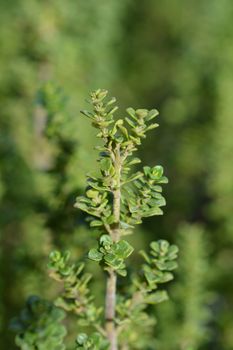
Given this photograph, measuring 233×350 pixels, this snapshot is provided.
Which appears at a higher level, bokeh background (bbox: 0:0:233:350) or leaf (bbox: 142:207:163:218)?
bokeh background (bbox: 0:0:233:350)

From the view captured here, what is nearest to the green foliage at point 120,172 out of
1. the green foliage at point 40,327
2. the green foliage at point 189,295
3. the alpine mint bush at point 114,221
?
the alpine mint bush at point 114,221

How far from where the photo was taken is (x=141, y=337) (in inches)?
102

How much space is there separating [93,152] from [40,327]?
2926 mm

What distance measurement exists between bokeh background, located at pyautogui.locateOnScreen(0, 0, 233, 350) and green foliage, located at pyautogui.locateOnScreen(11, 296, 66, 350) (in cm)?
50

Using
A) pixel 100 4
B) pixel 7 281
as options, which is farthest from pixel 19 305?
pixel 100 4

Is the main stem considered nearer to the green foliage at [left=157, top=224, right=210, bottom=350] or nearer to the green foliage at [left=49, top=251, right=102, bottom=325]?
the green foliage at [left=49, top=251, right=102, bottom=325]

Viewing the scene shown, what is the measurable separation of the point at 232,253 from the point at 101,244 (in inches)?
133

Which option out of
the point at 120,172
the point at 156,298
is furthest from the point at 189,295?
the point at 120,172

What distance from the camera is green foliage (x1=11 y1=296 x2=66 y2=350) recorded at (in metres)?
2.06

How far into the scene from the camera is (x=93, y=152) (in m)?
4.96

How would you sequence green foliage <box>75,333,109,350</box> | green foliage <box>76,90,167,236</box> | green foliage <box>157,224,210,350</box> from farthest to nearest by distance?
green foliage <box>157,224,210,350</box> < green foliage <box>75,333,109,350</box> < green foliage <box>76,90,167,236</box>

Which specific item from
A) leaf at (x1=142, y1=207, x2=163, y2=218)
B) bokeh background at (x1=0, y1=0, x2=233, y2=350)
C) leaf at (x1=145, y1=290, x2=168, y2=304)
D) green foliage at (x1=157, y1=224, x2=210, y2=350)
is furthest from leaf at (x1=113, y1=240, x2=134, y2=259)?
green foliage at (x1=157, y1=224, x2=210, y2=350)

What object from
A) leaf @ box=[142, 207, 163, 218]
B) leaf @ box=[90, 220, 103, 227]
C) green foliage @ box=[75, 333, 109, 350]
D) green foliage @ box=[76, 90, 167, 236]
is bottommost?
green foliage @ box=[75, 333, 109, 350]

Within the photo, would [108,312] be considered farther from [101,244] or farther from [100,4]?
[100,4]
